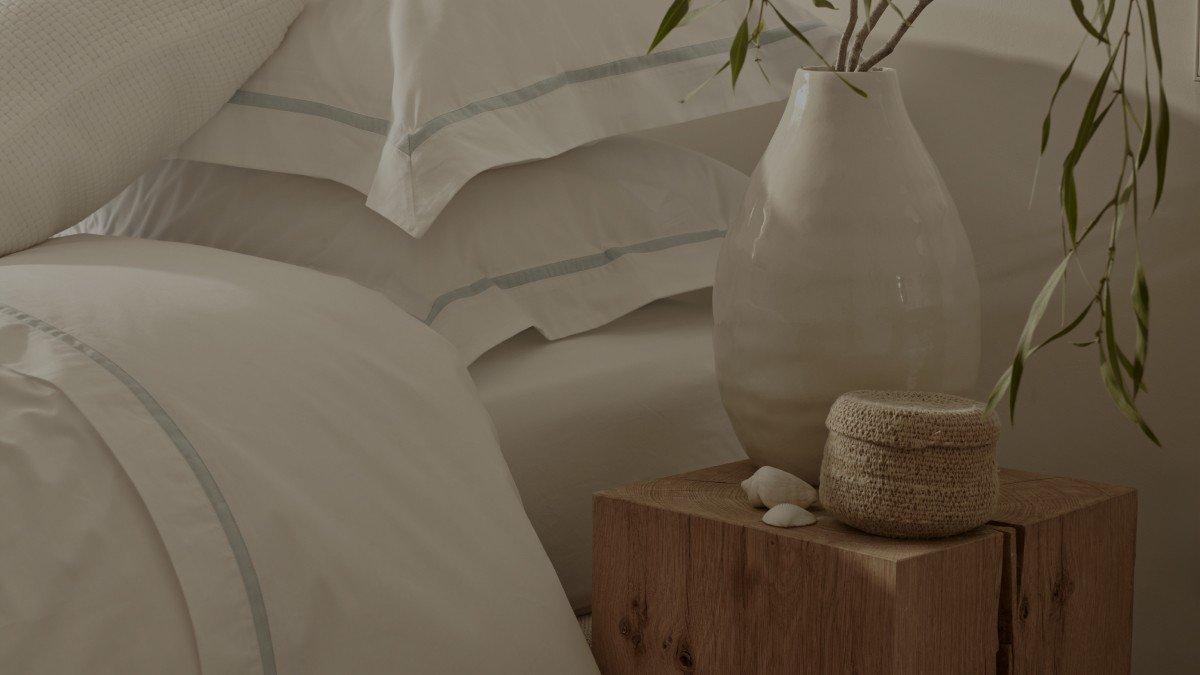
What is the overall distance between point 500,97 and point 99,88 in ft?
1.28

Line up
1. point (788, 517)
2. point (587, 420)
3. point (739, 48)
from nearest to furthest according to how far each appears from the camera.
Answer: point (739, 48)
point (788, 517)
point (587, 420)

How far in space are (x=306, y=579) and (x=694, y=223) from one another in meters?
0.70

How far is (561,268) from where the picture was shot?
131 centimetres

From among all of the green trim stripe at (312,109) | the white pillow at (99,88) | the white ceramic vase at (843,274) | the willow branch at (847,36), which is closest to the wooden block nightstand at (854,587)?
the white ceramic vase at (843,274)

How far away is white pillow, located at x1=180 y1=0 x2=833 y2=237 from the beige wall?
17 centimetres

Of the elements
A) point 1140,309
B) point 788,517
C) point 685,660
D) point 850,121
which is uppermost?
point 850,121

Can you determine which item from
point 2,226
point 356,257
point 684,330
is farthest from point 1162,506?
point 2,226

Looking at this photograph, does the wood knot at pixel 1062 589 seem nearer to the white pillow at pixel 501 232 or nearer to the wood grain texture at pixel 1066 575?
the wood grain texture at pixel 1066 575

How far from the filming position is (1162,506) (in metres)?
1.29

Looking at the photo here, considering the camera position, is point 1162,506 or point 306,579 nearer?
point 306,579

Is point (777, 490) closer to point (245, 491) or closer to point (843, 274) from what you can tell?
point (843, 274)

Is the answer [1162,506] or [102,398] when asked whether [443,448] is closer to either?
[102,398]

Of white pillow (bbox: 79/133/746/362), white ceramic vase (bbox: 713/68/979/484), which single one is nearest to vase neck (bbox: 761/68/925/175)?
white ceramic vase (bbox: 713/68/979/484)

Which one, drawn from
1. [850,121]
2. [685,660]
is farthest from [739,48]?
[685,660]
